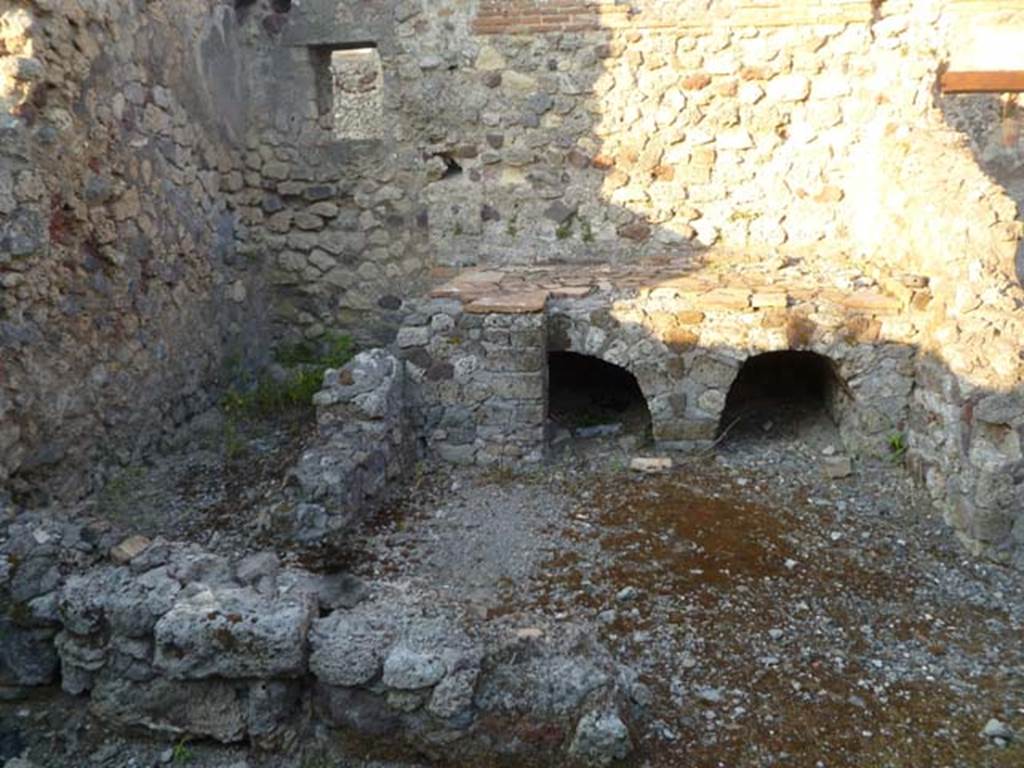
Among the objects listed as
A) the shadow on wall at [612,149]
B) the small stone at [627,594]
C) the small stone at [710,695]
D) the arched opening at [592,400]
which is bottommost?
the small stone at [710,695]

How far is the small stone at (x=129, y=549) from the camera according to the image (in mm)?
3215

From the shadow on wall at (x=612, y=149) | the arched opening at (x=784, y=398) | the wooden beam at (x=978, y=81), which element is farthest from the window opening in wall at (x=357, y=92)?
the wooden beam at (x=978, y=81)

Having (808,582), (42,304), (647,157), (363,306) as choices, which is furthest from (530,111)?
(808,582)

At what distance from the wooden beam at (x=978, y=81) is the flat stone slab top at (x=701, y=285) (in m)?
1.48

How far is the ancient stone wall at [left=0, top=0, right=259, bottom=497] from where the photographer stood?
168 inches

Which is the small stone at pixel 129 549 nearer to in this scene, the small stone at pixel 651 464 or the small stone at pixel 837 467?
the small stone at pixel 651 464

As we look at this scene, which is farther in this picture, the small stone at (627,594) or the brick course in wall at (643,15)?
the brick course in wall at (643,15)

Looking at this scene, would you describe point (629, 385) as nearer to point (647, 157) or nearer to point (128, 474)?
point (647, 157)

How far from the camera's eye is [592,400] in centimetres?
623

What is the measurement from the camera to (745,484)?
486cm

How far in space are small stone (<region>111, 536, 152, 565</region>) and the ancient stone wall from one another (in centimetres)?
127

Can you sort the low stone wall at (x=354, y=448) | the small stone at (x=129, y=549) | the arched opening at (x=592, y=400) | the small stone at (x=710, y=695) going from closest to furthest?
the small stone at (x=710, y=695), the small stone at (x=129, y=549), the low stone wall at (x=354, y=448), the arched opening at (x=592, y=400)

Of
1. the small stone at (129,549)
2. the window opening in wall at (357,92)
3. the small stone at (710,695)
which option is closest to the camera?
the small stone at (710,695)

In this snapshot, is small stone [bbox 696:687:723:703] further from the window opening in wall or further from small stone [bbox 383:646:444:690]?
the window opening in wall
